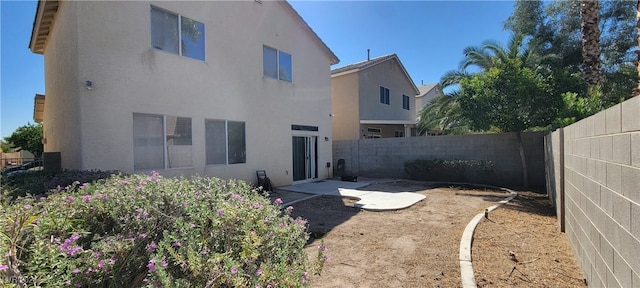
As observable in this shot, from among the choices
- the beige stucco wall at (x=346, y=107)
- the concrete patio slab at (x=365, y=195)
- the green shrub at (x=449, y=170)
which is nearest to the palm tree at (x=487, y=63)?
the green shrub at (x=449, y=170)

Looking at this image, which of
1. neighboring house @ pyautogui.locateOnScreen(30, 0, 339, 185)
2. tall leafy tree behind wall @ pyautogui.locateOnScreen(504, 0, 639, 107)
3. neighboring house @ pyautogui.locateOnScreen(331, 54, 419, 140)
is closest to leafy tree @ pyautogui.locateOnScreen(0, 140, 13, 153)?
neighboring house @ pyautogui.locateOnScreen(30, 0, 339, 185)

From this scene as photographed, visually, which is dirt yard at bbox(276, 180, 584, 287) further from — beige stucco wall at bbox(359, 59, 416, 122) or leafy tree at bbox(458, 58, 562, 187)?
beige stucco wall at bbox(359, 59, 416, 122)

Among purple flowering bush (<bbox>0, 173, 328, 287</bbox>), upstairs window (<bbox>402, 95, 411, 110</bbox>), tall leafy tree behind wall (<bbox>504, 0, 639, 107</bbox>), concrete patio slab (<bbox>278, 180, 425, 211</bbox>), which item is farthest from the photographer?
upstairs window (<bbox>402, 95, 411, 110</bbox>)

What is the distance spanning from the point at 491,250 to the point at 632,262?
290 cm

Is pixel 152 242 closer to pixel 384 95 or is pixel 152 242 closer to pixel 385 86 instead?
pixel 384 95

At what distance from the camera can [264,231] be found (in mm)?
2496

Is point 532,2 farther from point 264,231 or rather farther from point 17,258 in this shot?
point 17,258

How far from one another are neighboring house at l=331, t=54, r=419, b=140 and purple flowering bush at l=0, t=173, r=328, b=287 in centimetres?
1642

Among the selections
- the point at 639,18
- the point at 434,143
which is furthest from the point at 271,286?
the point at 434,143

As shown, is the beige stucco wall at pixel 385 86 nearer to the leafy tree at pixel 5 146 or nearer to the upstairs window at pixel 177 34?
the upstairs window at pixel 177 34

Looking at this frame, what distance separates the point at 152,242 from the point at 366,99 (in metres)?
18.0

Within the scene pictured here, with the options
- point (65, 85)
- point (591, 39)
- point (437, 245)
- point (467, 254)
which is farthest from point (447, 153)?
point (65, 85)

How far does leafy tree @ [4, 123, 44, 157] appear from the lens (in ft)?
90.1

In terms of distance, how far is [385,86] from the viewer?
21.9 metres
